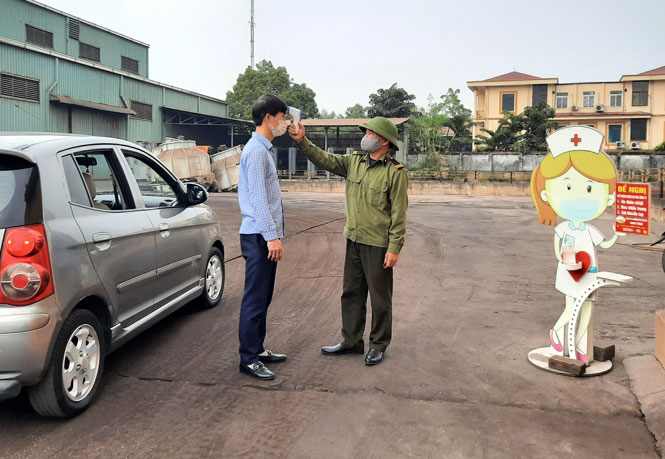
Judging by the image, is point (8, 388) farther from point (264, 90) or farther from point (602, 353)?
point (264, 90)

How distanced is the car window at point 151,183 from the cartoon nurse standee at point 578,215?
3.25 meters

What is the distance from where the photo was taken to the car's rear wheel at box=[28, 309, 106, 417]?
343 cm

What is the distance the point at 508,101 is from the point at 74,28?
30.5 meters

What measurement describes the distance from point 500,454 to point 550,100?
46058 mm

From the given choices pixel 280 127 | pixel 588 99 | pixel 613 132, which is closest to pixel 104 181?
pixel 280 127

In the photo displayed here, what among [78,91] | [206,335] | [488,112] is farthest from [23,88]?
[488,112]

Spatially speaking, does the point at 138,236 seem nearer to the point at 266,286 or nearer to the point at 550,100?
the point at 266,286

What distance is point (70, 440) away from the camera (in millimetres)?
3348

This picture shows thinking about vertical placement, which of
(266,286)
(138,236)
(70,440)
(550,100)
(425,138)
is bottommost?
(70,440)

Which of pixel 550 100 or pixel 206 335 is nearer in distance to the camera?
pixel 206 335

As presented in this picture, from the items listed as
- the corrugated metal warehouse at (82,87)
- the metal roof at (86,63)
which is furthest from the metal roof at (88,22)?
the metal roof at (86,63)

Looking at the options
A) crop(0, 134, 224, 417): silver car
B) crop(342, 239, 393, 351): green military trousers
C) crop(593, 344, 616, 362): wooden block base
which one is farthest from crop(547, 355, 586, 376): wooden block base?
crop(0, 134, 224, 417): silver car

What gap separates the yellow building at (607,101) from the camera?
4394cm

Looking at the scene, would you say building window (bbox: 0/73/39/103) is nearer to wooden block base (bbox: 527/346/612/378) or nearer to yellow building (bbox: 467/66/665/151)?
wooden block base (bbox: 527/346/612/378)
